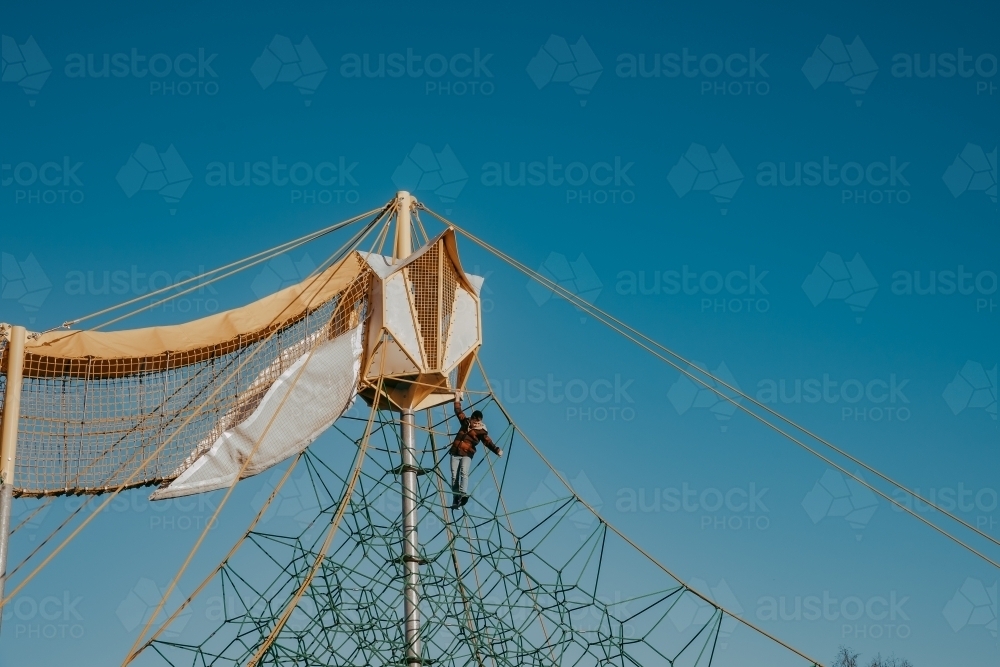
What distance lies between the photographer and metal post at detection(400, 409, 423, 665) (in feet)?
51.9

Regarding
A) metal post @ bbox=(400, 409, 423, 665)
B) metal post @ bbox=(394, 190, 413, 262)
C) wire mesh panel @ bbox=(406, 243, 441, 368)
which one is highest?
metal post @ bbox=(394, 190, 413, 262)

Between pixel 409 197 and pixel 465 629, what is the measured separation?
19.8 feet

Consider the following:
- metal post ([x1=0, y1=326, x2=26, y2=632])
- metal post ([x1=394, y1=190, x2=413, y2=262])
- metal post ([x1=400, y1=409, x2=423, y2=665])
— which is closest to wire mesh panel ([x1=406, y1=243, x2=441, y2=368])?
metal post ([x1=394, y1=190, x2=413, y2=262])

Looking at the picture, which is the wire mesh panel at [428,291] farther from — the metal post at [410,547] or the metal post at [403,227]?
the metal post at [410,547]

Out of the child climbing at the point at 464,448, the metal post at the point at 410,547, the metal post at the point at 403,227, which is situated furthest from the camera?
the metal post at the point at 403,227

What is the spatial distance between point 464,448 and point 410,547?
1.54m

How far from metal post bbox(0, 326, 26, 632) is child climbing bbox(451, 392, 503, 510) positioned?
209 inches

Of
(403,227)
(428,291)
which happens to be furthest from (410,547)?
(403,227)

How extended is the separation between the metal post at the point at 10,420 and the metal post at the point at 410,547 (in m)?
4.60

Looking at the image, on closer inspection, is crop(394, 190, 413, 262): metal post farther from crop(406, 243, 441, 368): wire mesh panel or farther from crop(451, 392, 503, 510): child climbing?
crop(451, 392, 503, 510): child climbing

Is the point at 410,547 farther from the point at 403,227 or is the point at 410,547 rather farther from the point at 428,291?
the point at 403,227

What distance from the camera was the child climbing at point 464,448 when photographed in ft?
56.6

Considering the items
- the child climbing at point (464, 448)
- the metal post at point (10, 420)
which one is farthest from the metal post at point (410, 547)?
the metal post at point (10, 420)

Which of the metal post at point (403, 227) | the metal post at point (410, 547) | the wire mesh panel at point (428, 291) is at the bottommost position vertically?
the metal post at point (410, 547)
